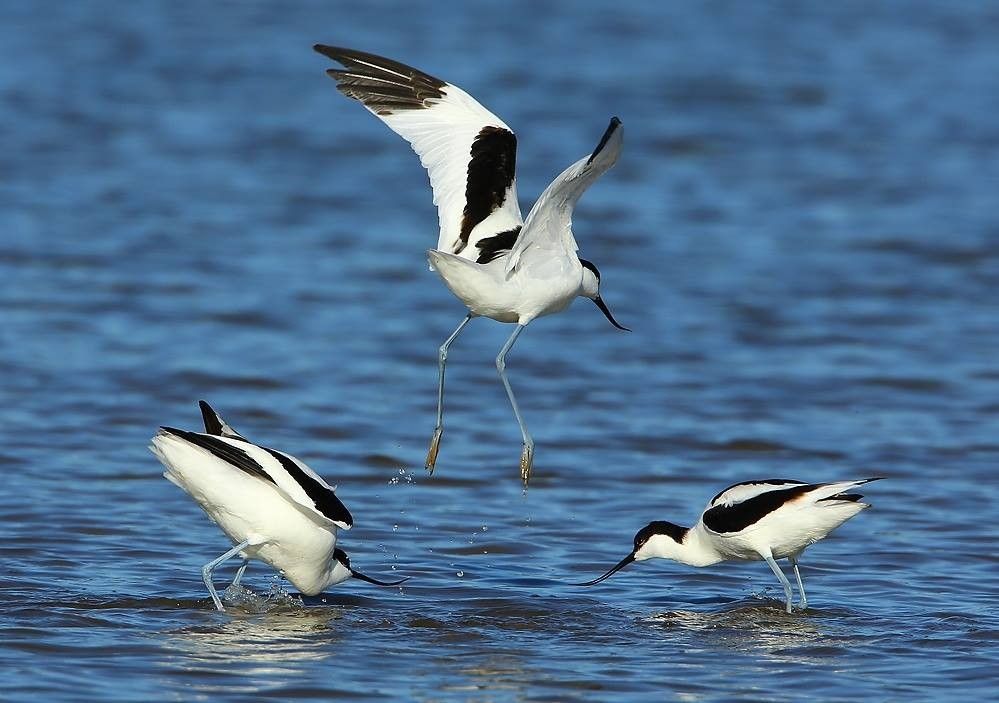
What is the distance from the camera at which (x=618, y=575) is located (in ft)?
25.6

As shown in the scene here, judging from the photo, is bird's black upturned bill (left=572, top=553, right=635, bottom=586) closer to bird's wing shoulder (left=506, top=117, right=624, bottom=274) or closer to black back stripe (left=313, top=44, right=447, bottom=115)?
bird's wing shoulder (left=506, top=117, right=624, bottom=274)

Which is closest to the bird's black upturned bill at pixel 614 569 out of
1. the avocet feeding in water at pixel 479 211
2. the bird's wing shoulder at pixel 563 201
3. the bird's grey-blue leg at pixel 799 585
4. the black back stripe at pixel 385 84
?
the avocet feeding in water at pixel 479 211

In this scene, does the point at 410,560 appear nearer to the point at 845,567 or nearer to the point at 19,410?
the point at 845,567

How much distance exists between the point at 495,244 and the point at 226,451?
160 centimetres

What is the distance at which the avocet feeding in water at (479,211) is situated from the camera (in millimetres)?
6930

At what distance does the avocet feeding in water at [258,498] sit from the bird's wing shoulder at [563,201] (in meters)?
1.31

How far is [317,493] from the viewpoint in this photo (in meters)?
6.67

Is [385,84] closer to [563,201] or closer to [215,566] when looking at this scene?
[563,201]

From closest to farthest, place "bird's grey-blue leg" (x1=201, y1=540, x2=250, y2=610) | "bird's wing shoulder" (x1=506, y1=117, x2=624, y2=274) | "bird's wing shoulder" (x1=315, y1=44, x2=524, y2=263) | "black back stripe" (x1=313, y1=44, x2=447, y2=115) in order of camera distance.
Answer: "bird's wing shoulder" (x1=506, y1=117, x2=624, y2=274) → "bird's grey-blue leg" (x1=201, y1=540, x2=250, y2=610) → "bird's wing shoulder" (x1=315, y1=44, x2=524, y2=263) → "black back stripe" (x1=313, y1=44, x2=447, y2=115)

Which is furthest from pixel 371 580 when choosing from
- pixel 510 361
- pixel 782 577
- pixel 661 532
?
pixel 510 361

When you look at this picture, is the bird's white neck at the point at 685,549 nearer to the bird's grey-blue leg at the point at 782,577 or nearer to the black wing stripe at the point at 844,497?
the bird's grey-blue leg at the point at 782,577

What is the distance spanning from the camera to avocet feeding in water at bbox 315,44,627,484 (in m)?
6.93

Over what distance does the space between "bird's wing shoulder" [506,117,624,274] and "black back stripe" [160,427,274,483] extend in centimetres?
139

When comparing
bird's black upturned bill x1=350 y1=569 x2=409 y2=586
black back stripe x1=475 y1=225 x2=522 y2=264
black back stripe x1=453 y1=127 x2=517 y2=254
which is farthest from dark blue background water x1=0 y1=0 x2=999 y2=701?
black back stripe x1=453 y1=127 x2=517 y2=254
